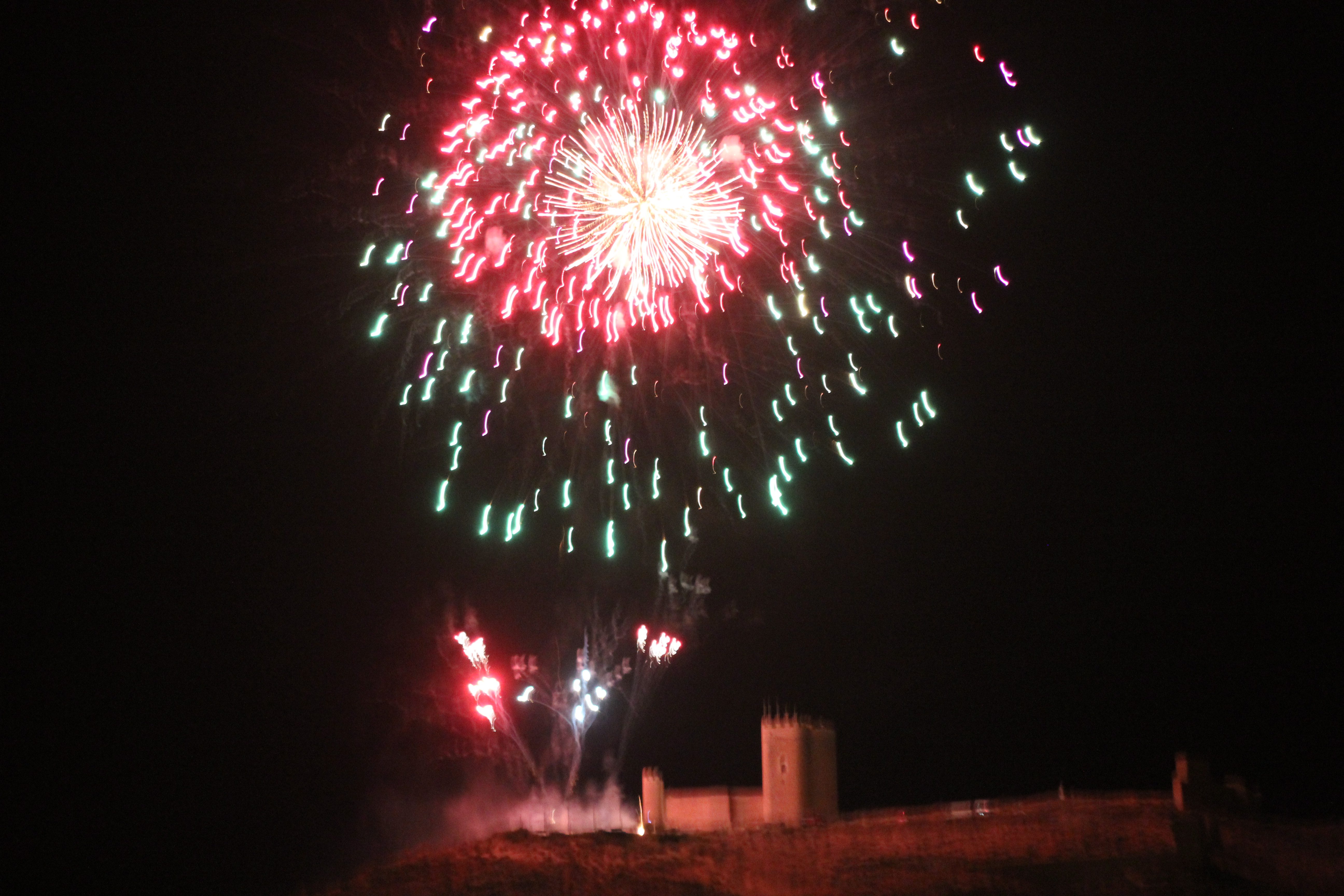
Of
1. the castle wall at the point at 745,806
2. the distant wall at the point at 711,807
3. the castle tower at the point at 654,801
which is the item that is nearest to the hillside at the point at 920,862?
the castle wall at the point at 745,806

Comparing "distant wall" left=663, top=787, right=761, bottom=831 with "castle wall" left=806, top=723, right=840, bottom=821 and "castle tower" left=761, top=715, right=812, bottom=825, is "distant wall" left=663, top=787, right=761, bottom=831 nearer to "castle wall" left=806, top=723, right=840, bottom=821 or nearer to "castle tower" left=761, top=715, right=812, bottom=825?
"castle tower" left=761, top=715, right=812, bottom=825

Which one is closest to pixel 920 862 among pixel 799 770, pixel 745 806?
pixel 799 770

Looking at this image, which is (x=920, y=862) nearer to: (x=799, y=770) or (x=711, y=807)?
(x=799, y=770)

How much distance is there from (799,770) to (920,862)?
13.6 m

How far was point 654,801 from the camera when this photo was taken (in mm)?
34812

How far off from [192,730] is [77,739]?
354 centimetres

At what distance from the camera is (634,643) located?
34625 millimetres

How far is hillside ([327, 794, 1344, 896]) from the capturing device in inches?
722

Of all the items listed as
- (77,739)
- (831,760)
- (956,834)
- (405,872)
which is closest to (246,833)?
(77,739)

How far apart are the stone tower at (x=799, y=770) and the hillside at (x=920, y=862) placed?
9.66m

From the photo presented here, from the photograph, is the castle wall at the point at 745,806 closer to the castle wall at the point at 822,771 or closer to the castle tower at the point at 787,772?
the castle tower at the point at 787,772

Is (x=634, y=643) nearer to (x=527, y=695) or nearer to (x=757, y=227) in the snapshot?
(x=527, y=695)

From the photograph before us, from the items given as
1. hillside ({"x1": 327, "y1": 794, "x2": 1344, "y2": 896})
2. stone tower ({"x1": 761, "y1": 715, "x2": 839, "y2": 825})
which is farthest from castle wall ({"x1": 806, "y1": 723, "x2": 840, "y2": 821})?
hillside ({"x1": 327, "y1": 794, "x2": 1344, "y2": 896})

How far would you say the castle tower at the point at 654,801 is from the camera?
3431cm
